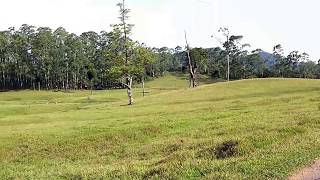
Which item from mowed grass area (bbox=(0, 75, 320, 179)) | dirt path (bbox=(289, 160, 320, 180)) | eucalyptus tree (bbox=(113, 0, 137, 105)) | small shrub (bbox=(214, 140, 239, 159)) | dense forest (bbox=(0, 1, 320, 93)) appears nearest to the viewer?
dirt path (bbox=(289, 160, 320, 180))

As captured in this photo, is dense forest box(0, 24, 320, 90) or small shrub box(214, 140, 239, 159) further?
dense forest box(0, 24, 320, 90)

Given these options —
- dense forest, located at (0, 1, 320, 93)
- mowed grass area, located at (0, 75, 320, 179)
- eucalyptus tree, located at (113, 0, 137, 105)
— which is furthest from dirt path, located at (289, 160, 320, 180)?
dense forest, located at (0, 1, 320, 93)

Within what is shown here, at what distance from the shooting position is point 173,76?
6801 inches

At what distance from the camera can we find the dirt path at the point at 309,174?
44.3ft

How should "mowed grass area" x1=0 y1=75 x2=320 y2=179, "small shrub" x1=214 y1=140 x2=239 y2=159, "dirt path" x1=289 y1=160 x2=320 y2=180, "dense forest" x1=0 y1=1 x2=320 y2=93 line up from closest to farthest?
"dirt path" x1=289 y1=160 x2=320 y2=180
"mowed grass area" x1=0 y1=75 x2=320 y2=179
"small shrub" x1=214 y1=140 x2=239 y2=159
"dense forest" x1=0 y1=1 x2=320 y2=93

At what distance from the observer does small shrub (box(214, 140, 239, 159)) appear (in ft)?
60.4

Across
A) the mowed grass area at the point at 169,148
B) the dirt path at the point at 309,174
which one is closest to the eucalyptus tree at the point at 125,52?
the mowed grass area at the point at 169,148

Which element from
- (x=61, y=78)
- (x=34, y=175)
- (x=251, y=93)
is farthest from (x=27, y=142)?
(x=61, y=78)

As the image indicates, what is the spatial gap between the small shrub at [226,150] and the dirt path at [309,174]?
4221 mm

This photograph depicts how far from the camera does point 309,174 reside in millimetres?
13836

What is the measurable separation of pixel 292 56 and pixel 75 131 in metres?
139

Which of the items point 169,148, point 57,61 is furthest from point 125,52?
point 57,61

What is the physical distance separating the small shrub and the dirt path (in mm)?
4221

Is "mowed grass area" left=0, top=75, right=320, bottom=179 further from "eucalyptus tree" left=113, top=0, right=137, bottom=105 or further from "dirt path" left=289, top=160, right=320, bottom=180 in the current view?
"eucalyptus tree" left=113, top=0, right=137, bottom=105
